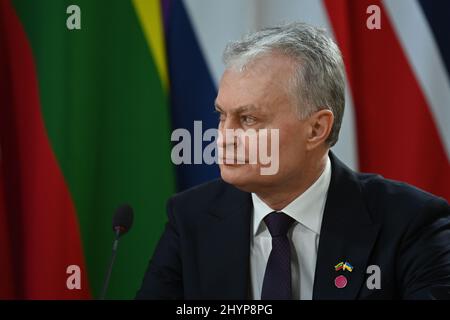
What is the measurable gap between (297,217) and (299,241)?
A: 0.06 metres

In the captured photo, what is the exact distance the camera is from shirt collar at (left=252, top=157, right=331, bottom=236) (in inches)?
64.3

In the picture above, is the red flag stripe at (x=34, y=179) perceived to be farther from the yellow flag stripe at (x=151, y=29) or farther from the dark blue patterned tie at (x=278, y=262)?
the dark blue patterned tie at (x=278, y=262)

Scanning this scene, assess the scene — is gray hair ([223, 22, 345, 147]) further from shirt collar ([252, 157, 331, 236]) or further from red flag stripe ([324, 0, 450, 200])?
red flag stripe ([324, 0, 450, 200])

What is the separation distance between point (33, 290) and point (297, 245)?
1.17 m

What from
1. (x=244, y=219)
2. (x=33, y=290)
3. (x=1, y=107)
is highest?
(x=1, y=107)

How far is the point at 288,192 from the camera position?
165 cm

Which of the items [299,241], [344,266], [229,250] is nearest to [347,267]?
[344,266]

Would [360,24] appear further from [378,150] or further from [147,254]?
[147,254]

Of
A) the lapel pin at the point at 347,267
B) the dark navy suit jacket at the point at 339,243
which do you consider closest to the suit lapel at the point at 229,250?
the dark navy suit jacket at the point at 339,243

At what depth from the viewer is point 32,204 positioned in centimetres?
240

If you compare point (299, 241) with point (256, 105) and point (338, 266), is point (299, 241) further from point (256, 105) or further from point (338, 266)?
point (256, 105)
